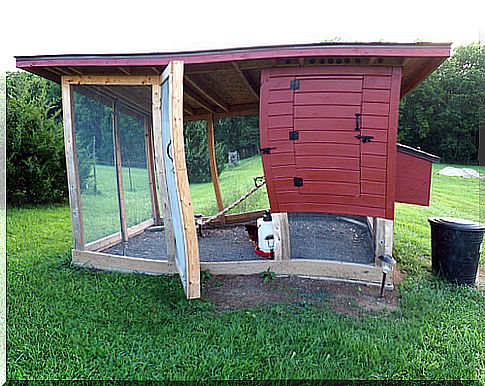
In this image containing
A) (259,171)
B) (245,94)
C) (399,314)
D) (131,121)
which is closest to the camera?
(399,314)

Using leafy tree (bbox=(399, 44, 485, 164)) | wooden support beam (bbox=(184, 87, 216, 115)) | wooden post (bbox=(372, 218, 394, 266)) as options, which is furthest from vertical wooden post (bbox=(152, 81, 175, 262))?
leafy tree (bbox=(399, 44, 485, 164))

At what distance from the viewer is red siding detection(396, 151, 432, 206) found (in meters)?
4.44

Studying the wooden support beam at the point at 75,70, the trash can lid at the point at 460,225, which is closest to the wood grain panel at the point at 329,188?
the trash can lid at the point at 460,225

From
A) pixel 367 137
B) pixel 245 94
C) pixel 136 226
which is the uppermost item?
pixel 245 94

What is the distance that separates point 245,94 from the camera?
6.46m

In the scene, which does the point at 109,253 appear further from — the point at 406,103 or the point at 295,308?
the point at 406,103

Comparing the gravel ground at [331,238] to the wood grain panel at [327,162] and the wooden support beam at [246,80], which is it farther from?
the wooden support beam at [246,80]

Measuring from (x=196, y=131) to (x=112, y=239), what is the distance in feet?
17.4

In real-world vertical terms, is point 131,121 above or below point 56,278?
above

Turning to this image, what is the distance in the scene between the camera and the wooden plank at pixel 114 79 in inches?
179

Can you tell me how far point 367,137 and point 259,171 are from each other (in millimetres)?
4595

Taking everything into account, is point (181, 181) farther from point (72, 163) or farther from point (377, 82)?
point (377, 82)

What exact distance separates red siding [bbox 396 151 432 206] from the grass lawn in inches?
37.6

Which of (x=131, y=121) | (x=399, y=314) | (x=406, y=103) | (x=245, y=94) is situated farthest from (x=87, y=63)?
(x=406, y=103)
